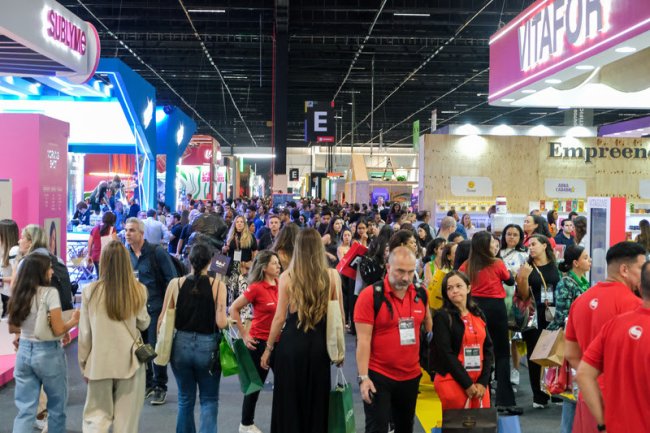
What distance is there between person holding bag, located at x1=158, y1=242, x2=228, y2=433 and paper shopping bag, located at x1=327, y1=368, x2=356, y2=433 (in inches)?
29.1

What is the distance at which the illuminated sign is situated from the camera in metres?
6.93

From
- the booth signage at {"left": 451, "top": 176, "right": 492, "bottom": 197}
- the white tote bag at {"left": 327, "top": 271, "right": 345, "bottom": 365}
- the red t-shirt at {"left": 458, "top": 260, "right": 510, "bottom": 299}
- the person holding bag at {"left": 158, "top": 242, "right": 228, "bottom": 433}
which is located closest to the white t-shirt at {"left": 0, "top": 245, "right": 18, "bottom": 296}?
the person holding bag at {"left": 158, "top": 242, "right": 228, "bottom": 433}

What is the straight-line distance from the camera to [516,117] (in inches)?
1563

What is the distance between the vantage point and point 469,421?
3611mm

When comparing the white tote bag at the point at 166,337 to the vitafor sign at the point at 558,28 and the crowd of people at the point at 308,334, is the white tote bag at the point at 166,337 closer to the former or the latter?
the crowd of people at the point at 308,334

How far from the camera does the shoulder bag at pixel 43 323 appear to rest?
402 cm

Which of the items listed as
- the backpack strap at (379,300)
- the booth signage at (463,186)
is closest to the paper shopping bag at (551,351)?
the backpack strap at (379,300)

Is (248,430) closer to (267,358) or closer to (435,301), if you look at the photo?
(267,358)

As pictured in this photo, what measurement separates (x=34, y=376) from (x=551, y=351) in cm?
305

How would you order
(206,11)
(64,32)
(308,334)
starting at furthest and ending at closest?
(206,11) → (64,32) → (308,334)

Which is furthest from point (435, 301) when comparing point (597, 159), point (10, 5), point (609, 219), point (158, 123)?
point (158, 123)

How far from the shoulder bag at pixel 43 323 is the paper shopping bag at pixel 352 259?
3.68 meters

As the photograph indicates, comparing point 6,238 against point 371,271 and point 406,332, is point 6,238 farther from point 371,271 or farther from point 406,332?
point 406,332

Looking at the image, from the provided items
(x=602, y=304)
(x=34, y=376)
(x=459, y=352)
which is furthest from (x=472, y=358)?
(x=34, y=376)
